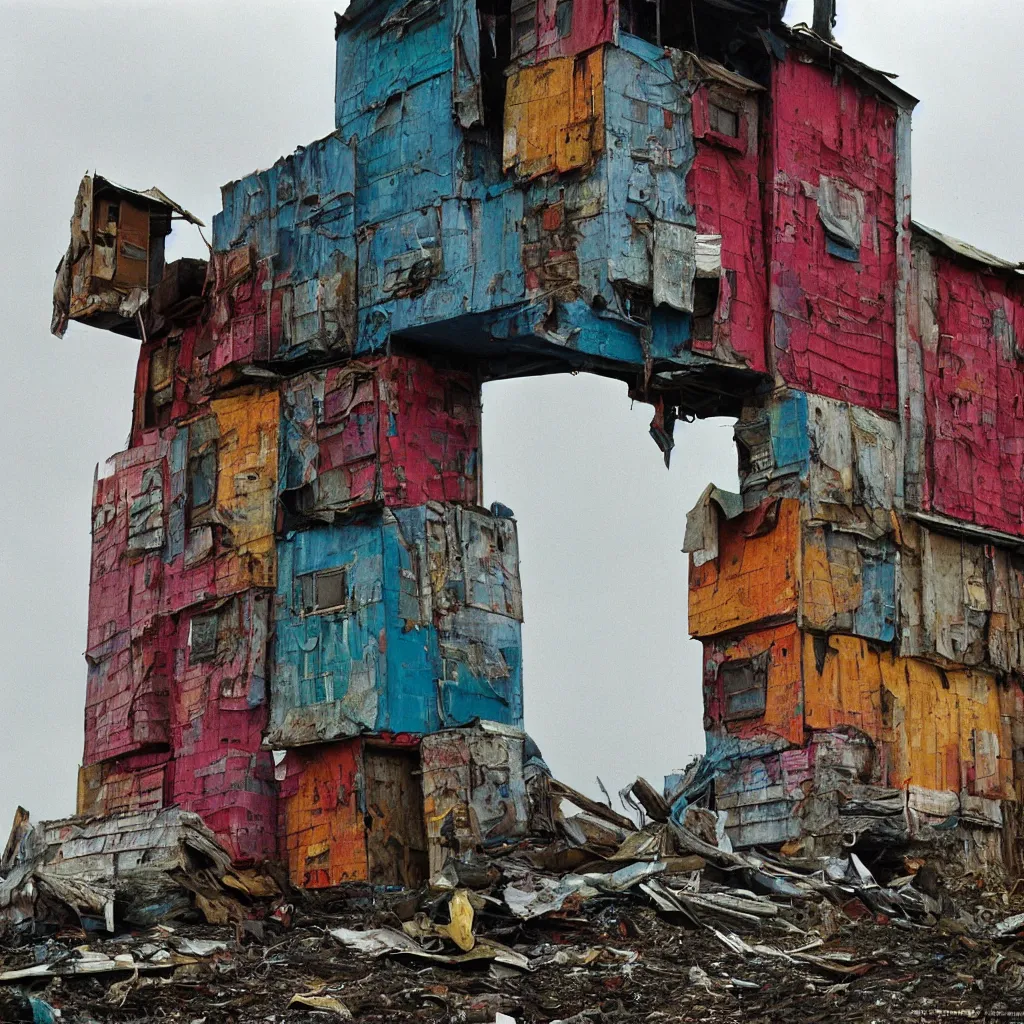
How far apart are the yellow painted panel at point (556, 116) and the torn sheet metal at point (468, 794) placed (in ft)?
25.5

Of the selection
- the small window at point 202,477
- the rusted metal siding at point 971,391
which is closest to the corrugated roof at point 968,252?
the rusted metal siding at point 971,391

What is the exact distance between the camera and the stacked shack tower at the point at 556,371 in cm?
3412

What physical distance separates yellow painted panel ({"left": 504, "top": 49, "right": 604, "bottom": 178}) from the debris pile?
28.9 ft

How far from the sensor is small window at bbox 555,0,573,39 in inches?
1362

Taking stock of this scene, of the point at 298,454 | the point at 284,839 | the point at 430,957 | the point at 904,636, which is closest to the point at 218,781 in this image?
the point at 284,839

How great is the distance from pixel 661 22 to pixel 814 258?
403 centimetres

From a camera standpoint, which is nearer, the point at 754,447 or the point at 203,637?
the point at 754,447

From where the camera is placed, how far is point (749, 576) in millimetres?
35031

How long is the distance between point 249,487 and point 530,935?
9027mm

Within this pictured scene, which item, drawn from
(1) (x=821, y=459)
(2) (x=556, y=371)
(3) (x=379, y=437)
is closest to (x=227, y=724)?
(3) (x=379, y=437)

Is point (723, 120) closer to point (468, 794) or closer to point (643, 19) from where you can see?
point (643, 19)

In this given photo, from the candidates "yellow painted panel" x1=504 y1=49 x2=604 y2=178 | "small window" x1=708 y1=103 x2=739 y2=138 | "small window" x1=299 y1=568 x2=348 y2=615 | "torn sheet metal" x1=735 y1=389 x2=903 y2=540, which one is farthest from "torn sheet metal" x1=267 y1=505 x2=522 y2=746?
"small window" x1=708 y1=103 x2=739 y2=138

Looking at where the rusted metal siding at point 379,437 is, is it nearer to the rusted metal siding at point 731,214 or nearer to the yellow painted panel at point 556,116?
the yellow painted panel at point 556,116

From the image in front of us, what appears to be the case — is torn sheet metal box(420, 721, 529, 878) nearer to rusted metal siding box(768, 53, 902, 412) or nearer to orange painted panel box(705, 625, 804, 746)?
orange painted panel box(705, 625, 804, 746)
